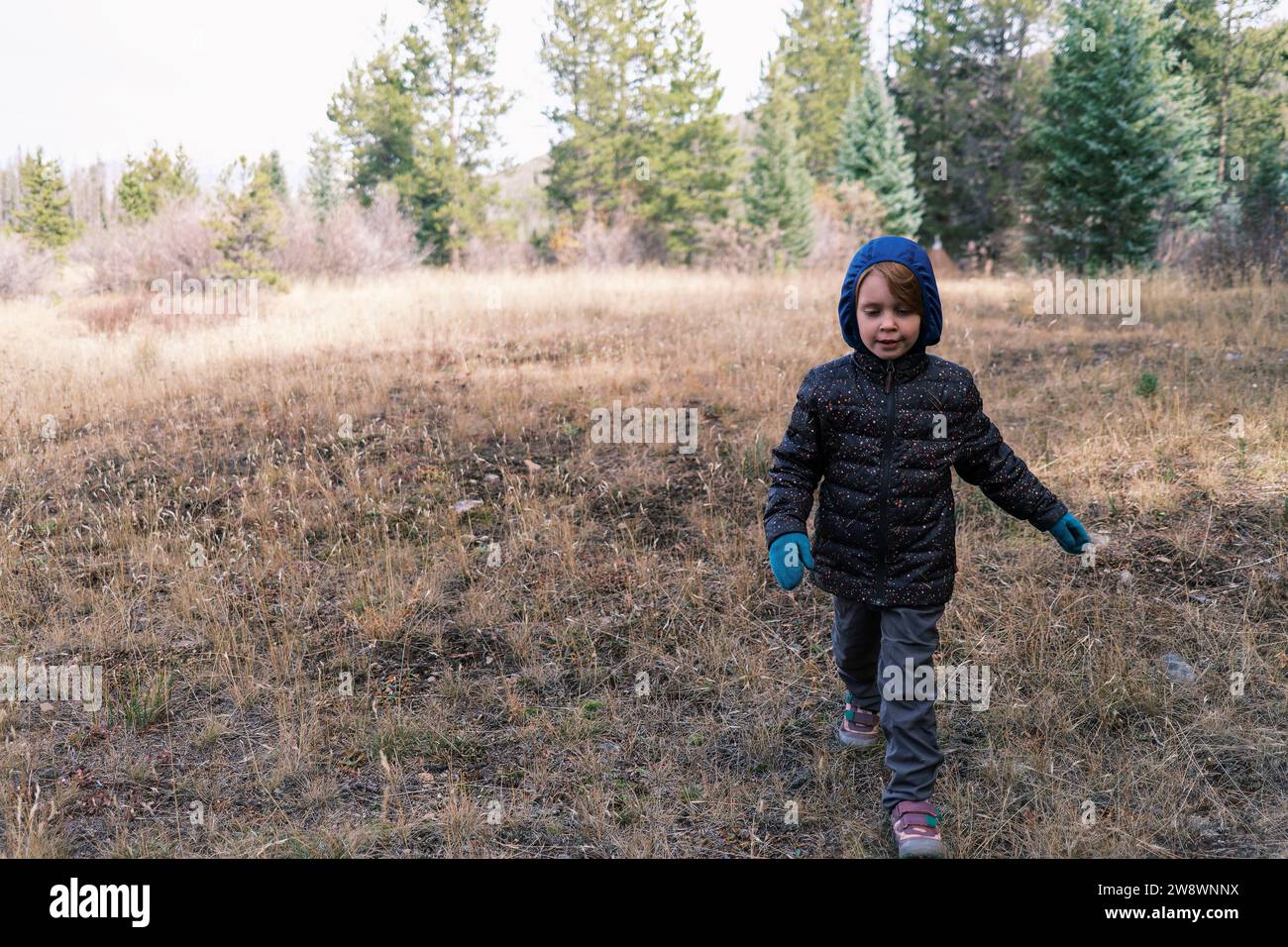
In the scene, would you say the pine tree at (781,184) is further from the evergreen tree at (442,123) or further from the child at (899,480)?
the child at (899,480)

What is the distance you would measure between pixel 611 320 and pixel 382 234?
14025 millimetres

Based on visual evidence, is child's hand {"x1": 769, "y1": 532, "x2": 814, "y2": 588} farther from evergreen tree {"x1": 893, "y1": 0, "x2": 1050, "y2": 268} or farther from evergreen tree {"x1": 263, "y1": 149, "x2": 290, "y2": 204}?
evergreen tree {"x1": 263, "y1": 149, "x2": 290, "y2": 204}

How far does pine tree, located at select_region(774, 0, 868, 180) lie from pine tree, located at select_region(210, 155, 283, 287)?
23.2 m

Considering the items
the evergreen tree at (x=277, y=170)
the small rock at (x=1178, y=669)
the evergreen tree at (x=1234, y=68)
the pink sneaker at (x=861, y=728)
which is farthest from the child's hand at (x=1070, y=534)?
the evergreen tree at (x=277, y=170)

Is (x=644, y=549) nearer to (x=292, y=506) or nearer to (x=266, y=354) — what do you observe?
(x=292, y=506)

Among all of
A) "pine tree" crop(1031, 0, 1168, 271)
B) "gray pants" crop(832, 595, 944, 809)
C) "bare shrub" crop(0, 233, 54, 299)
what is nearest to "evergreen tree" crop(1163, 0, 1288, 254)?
"pine tree" crop(1031, 0, 1168, 271)

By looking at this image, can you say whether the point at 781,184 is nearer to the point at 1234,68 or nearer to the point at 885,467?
the point at 1234,68

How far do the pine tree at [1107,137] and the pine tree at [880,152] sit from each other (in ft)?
30.6

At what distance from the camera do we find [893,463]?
9.53 feet

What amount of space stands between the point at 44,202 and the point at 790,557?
47930 millimetres

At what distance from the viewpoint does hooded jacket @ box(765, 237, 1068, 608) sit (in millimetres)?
2896

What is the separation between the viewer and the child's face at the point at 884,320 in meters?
2.86

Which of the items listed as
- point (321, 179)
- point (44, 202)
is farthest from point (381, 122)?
point (321, 179)
